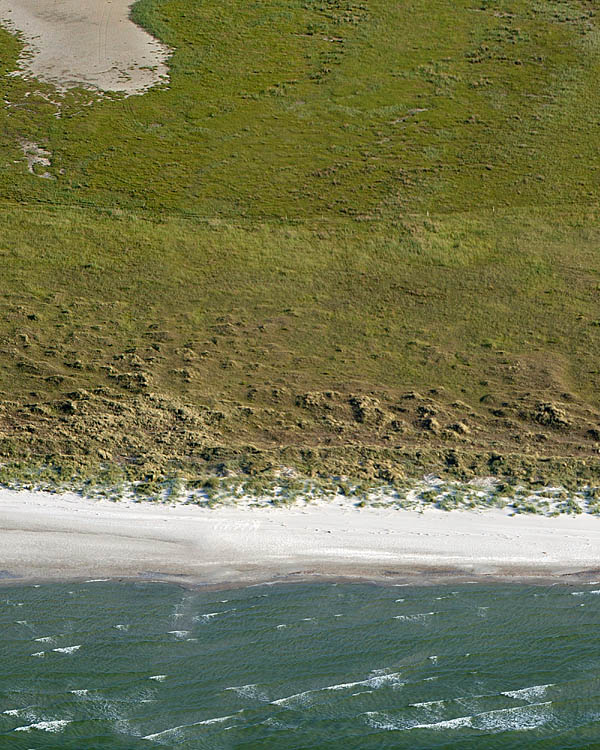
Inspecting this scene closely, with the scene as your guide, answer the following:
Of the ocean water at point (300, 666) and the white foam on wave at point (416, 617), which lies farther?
the white foam on wave at point (416, 617)

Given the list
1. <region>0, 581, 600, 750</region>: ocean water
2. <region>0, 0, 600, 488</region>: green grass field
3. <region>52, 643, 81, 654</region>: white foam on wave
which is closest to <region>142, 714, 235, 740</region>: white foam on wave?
<region>0, 581, 600, 750</region>: ocean water

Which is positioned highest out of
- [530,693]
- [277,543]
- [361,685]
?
[277,543]

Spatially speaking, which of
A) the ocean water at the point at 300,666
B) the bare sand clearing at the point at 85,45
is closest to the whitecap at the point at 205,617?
the ocean water at the point at 300,666

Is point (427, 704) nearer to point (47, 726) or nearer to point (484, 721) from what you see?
point (484, 721)

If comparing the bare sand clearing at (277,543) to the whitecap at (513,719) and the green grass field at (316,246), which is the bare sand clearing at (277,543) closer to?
the green grass field at (316,246)

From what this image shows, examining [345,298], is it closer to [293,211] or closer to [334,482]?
[293,211]

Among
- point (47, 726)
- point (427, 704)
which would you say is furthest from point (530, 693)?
point (47, 726)
